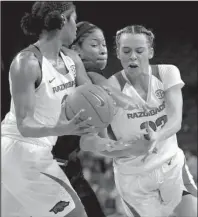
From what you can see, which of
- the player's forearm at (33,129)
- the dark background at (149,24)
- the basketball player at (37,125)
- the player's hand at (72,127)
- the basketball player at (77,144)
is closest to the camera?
the player's hand at (72,127)

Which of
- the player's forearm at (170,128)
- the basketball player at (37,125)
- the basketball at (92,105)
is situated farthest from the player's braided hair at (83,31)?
the player's forearm at (170,128)

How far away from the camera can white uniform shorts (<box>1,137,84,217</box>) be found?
100.0 inches

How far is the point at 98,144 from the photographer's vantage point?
9.22ft

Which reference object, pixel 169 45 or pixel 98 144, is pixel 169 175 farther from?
pixel 169 45

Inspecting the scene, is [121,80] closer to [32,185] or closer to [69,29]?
[69,29]

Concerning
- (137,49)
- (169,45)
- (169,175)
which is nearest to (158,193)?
(169,175)

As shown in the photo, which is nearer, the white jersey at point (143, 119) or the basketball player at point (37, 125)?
the basketball player at point (37, 125)

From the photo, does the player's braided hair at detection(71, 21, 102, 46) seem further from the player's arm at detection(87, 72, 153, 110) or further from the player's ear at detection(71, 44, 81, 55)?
the player's arm at detection(87, 72, 153, 110)

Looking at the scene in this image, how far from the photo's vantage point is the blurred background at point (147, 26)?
474 cm

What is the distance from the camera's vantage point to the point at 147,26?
5113 mm

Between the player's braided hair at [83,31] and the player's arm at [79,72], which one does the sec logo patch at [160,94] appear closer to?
the player's arm at [79,72]

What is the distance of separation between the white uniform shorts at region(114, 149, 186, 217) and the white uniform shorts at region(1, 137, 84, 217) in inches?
18.5

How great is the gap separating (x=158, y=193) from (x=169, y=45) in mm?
2465

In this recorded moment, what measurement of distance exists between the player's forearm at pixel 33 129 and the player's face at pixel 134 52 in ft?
2.42
